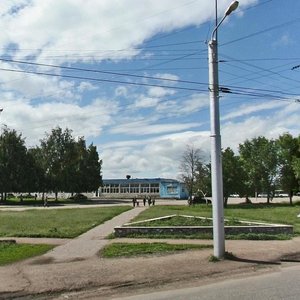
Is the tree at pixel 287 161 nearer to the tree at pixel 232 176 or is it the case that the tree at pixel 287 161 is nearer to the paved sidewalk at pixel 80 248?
the tree at pixel 232 176

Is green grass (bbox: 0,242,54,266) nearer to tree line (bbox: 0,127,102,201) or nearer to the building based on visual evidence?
tree line (bbox: 0,127,102,201)

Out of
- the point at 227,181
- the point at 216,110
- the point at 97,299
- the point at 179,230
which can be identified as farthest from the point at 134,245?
the point at 227,181

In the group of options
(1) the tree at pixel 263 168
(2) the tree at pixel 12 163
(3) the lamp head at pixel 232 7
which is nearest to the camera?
(3) the lamp head at pixel 232 7

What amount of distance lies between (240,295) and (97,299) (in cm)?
277

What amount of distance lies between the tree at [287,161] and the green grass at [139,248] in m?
57.7

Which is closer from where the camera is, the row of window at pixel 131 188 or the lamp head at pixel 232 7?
the lamp head at pixel 232 7

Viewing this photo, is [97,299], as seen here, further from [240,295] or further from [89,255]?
[89,255]

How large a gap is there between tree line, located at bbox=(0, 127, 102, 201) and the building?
2119cm

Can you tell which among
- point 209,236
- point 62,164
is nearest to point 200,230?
point 209,236

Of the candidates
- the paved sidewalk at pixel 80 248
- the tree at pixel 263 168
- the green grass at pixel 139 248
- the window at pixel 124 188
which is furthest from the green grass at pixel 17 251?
the window at pixel 124 188

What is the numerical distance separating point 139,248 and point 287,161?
59.9 meters

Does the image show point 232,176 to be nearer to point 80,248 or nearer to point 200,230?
point 200,230

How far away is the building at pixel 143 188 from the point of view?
113562 millimetres

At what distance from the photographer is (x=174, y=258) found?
45.6ft
